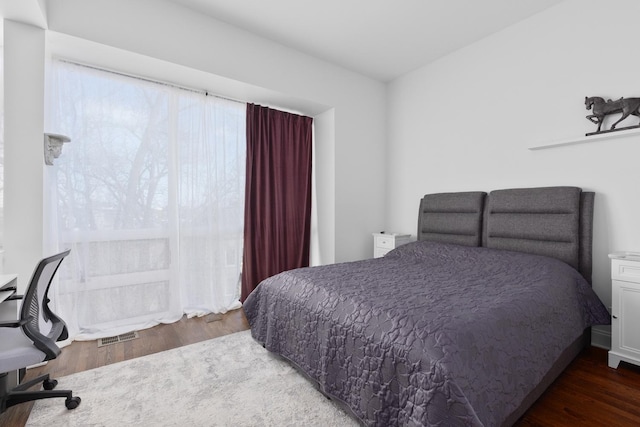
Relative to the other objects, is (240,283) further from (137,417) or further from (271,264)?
(137,417)

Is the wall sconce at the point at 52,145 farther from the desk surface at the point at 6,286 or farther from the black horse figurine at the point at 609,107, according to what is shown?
the black horse figurine at the point at 609,107

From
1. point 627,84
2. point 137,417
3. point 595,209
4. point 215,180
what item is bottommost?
point 137,417

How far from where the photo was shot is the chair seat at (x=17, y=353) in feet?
4.62

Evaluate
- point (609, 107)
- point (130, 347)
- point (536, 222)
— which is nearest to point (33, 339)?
point (130, 347)

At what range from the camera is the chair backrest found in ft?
4.96

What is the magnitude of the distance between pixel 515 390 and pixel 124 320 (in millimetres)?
3263

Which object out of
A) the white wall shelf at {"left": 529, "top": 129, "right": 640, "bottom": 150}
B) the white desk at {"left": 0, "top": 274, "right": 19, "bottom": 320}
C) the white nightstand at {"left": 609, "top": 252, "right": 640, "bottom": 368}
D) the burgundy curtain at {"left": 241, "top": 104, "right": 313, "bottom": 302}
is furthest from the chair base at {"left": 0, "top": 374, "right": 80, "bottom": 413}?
the white wall shelf at {"left": 529, "top": 129, "right": 640, "bottom": 150}

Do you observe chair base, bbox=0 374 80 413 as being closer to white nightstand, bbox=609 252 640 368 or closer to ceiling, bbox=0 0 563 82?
ceiling, bbox=0 0 563 82

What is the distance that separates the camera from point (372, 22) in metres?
2.99

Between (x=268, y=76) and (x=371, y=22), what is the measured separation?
1.21 meters

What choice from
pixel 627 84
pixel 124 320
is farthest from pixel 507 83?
pixel 124 320

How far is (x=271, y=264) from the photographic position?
379 centimetres

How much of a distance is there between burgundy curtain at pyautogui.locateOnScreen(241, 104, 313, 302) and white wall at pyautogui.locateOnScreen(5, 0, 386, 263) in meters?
0.21

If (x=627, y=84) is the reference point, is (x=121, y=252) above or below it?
below
